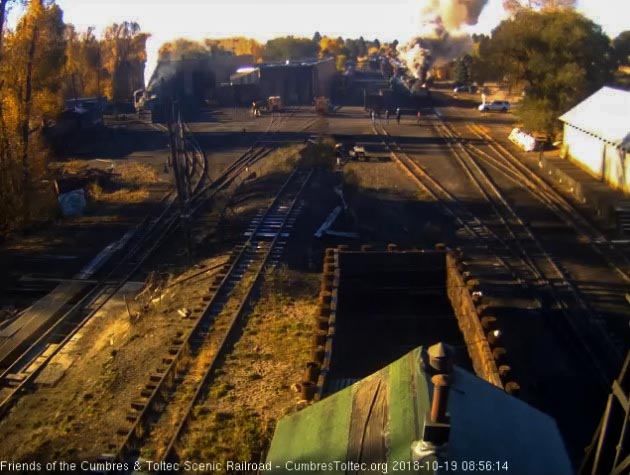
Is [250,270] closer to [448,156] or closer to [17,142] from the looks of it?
[17,142]

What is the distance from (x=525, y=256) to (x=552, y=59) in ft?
58.4

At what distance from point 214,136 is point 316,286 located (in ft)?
73.7

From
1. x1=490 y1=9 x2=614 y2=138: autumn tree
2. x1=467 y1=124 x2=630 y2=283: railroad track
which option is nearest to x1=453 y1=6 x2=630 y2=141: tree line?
x1=490 y1=9 x2=614 y2=138: autumn tree

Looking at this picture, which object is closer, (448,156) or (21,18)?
(21,18)

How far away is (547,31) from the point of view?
29.3 metres

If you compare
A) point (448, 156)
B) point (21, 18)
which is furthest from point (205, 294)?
point (448, 156)

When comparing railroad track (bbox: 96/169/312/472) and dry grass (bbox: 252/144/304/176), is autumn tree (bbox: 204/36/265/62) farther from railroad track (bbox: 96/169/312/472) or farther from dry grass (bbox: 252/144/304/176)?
railroad track (bbox: 96/169/312/472)

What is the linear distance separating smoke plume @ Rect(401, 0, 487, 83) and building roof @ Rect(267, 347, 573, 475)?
53485mm

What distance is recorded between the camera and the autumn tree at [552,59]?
2870cm

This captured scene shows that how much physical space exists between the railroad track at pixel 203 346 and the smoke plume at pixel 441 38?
43.4m

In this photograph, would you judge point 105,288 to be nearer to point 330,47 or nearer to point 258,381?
point 258,381

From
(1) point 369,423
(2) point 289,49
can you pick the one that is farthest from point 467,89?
(1) point 369,423
